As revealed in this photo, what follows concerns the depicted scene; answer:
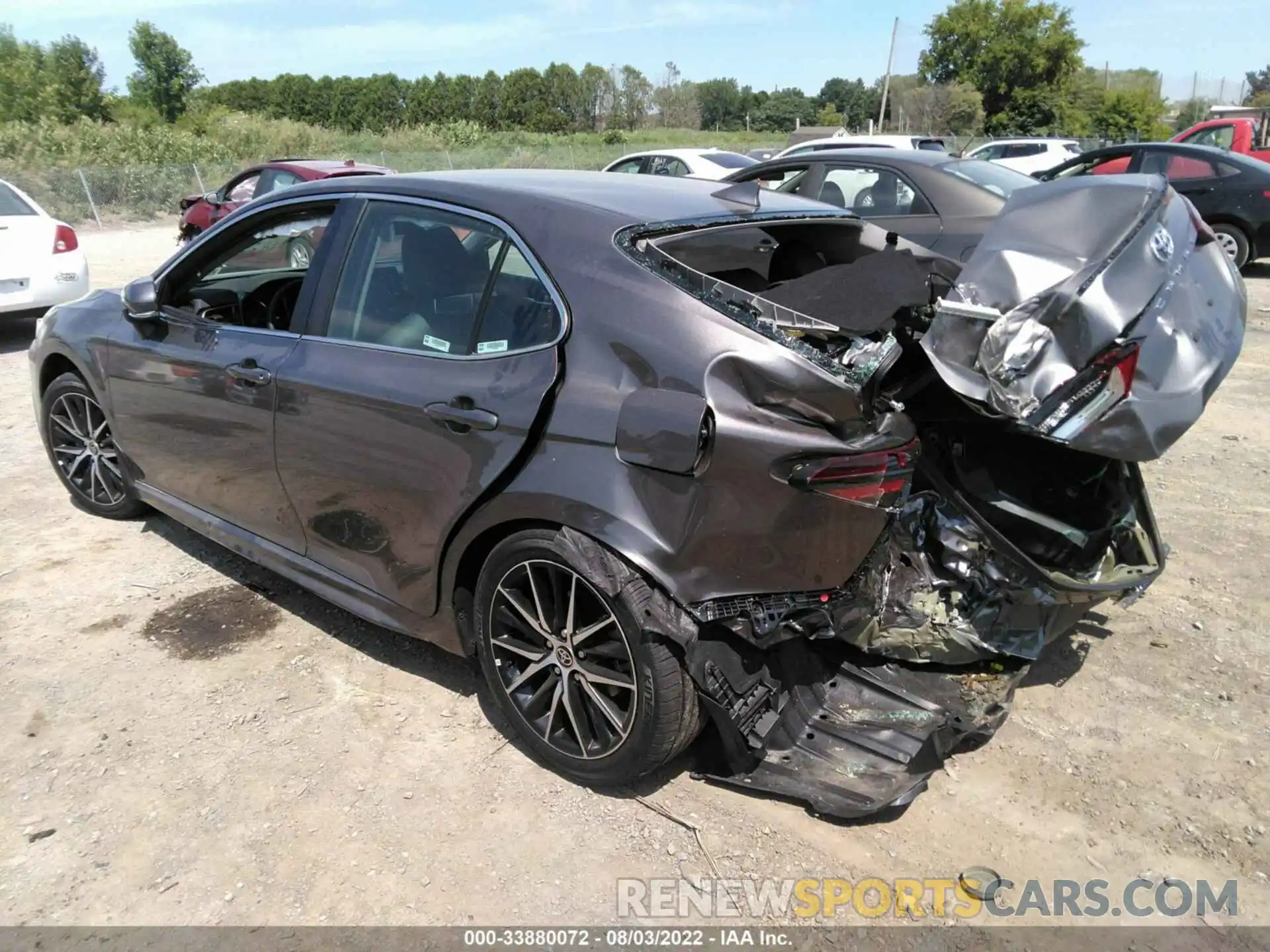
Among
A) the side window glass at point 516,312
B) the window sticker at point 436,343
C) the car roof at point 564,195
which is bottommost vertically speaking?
the window sticker at point 436,343

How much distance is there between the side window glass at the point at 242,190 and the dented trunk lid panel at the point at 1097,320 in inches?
497

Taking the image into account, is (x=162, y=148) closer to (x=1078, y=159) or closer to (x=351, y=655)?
(x=1078, y=159)

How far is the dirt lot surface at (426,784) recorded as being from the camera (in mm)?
2514

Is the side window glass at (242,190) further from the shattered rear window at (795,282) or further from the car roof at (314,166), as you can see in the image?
the shattered rear window at (795,282)

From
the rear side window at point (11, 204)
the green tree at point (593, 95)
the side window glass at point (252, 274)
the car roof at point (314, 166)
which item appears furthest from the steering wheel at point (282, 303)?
the green tree at point (593, 95)

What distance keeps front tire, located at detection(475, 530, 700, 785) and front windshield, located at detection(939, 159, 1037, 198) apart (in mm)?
6304

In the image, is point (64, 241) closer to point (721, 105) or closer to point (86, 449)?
point (86, 449)

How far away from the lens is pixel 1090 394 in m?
2.50

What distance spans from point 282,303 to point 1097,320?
3.32 metres

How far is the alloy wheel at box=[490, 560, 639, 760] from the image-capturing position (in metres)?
2.68

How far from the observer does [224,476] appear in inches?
147

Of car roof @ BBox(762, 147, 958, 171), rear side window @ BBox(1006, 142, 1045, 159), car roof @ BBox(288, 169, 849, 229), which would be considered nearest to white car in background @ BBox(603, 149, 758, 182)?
car roof @ BBox(762, 147, 958, 171)

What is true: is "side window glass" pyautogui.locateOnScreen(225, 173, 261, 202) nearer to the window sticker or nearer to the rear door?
the rear door

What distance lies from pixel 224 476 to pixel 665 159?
38.2ft
